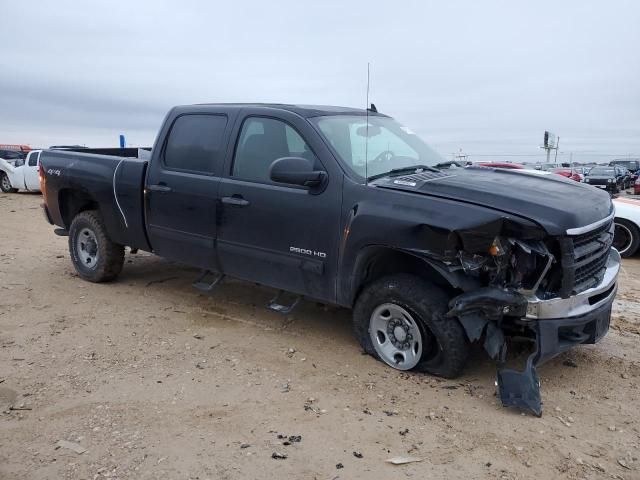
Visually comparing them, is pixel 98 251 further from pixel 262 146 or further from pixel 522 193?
pixel 522 193

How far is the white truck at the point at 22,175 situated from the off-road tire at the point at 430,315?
55.2 feet

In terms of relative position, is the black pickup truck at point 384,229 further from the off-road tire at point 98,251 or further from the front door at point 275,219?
the off-road tire at point 98,251

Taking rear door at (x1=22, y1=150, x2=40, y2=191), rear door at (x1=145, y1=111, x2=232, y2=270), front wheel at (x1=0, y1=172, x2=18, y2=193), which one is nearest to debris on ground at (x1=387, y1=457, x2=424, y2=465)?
rear door at (x1=145, y1=111, x2=232, y2=270)

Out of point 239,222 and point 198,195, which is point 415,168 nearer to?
point 239,222

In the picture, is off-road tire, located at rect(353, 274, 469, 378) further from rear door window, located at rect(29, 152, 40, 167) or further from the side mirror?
rear door window, located at rect(29, 152, 40, 167)

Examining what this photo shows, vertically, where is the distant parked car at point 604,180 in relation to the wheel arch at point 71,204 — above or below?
below

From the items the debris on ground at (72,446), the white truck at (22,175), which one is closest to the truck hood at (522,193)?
the debris on ground at (72,446)

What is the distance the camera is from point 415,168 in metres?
4.71

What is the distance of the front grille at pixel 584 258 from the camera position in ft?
11.6

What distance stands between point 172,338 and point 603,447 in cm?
332

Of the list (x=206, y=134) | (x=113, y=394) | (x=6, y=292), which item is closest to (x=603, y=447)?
(x=113, y=394)

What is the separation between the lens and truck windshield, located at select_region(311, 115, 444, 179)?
4430mm

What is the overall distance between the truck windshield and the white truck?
1591 centimetres

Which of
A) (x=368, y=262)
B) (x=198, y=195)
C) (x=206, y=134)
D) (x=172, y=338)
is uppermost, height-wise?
(x=206, y=134)
